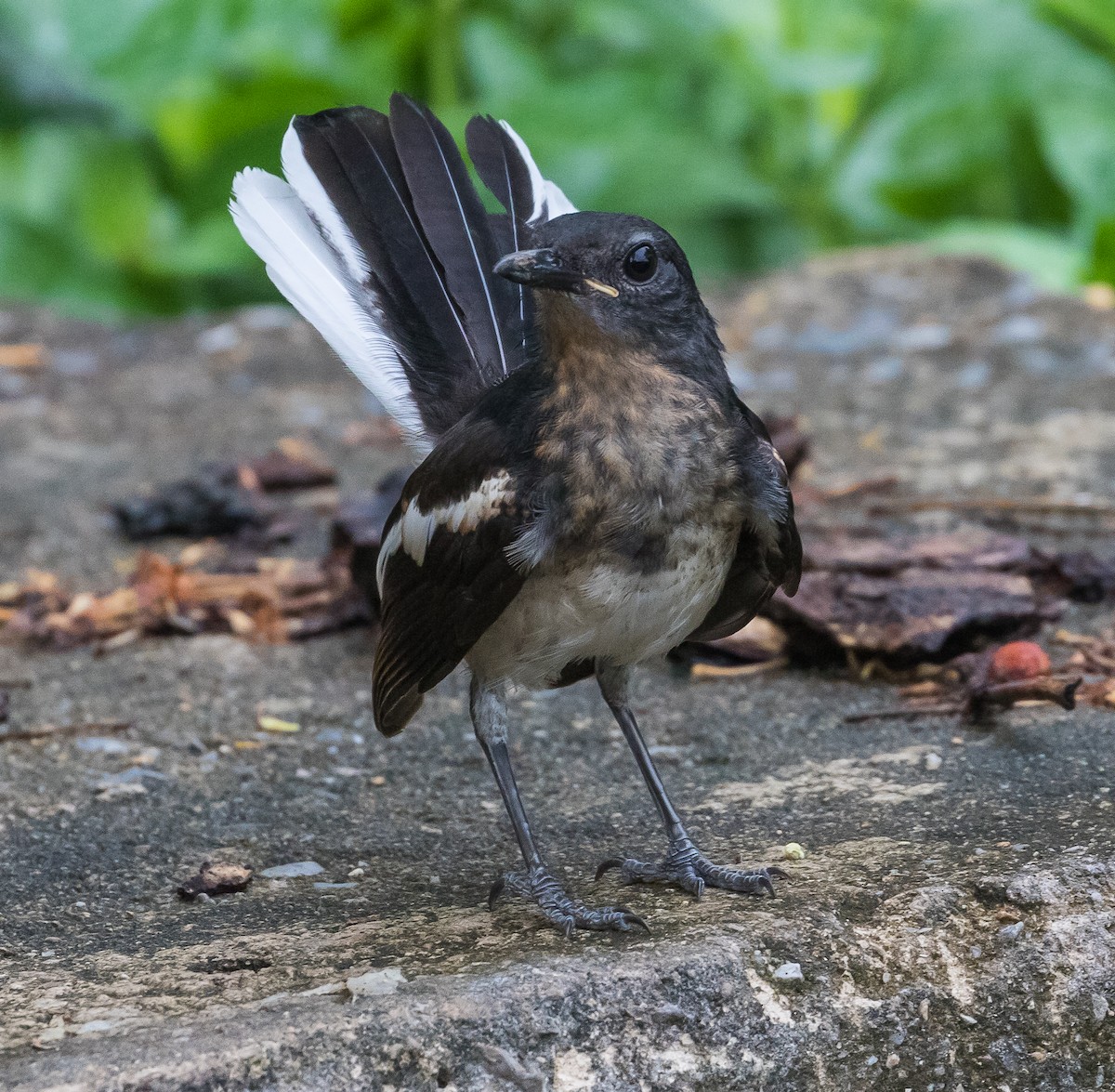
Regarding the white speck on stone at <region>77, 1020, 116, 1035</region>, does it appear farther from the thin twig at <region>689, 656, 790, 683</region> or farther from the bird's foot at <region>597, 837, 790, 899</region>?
the thin twig at <region>689, 656, 790, 683</region>

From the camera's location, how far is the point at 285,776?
11.6 ft

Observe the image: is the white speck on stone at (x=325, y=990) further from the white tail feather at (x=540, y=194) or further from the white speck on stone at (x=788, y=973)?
the white tail feather at (x=540, y=194)

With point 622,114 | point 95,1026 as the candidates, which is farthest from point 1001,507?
point 622,114

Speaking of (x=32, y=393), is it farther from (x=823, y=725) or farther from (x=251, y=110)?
(x=823, y=725)

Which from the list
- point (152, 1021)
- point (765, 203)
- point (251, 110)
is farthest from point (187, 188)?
point (152, 1021)

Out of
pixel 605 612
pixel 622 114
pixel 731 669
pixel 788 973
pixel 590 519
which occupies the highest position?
pixel 622 114

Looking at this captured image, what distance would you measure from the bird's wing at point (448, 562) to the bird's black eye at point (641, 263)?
0.38 metres

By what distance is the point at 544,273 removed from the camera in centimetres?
274

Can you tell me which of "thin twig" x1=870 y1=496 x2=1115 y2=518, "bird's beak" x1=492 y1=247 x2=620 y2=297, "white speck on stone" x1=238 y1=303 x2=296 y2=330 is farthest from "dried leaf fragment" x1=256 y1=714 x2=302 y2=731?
"white speck on stone" x1=238 y1=303 x2=296 y2=330

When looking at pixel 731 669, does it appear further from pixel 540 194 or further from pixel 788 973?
pixel 788 973

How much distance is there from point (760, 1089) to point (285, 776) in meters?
1.51

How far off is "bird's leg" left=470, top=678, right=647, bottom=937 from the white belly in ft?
0.27

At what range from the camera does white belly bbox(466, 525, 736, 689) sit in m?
2.77

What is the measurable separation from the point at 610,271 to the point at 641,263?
64 mm
